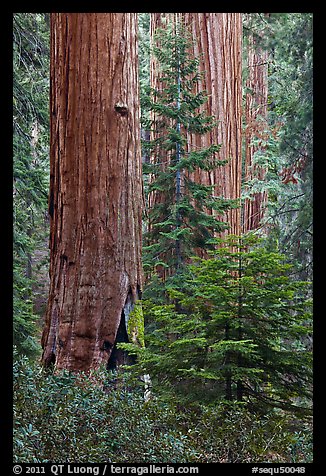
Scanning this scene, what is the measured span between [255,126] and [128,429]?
12458mm

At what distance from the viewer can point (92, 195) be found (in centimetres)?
612

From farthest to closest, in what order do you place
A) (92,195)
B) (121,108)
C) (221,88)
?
(221,88) → (121,108) → (92,195)

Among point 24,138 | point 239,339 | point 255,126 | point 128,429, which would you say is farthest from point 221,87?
point 255,126

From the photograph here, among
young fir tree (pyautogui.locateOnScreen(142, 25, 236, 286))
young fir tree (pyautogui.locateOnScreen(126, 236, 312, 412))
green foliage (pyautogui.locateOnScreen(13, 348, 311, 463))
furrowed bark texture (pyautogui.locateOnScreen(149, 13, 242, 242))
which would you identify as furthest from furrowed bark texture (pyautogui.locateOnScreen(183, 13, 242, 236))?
green foliage (pyautogui.locateOnScreen(13, 348, 311, 463))

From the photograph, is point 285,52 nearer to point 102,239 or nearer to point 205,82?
point 205,82

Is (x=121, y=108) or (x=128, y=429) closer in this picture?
(x=128, y=429)

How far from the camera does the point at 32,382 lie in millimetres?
4516

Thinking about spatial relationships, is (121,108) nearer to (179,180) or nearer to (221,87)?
(179,180)

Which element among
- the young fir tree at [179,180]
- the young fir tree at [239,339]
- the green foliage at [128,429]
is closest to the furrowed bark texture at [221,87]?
the young fir tree at [179,180]

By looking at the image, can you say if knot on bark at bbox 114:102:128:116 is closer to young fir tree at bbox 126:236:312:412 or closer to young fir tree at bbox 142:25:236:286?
young fir tree at bbox 142:25:236:286

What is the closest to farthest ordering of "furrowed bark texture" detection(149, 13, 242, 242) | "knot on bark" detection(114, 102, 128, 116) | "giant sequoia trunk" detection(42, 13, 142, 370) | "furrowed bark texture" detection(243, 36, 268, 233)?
"giant sequoia trunk" detection(42, 13, 142, 370) < "knot on bark" detection(114, 102, 128, 116) < "furrowed bark texture" detection(149, 13, 242, 242) < "furrowed bark texture" detection(243, 36, 268, 233)

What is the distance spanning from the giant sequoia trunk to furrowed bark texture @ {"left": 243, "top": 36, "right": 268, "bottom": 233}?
9474 mm

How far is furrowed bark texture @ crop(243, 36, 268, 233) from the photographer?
15938 mm
